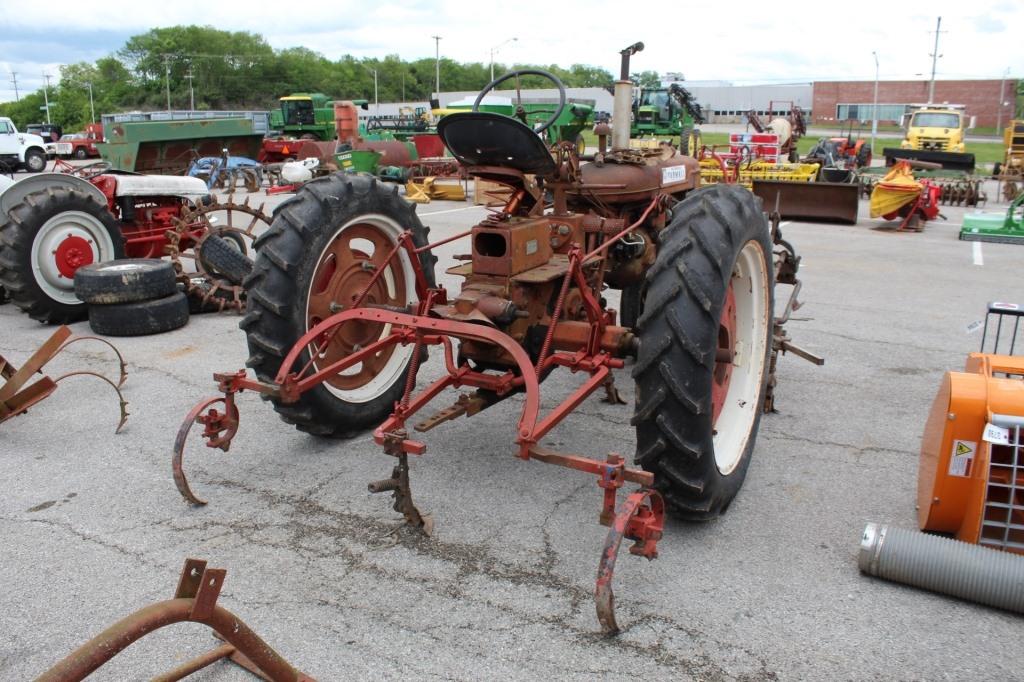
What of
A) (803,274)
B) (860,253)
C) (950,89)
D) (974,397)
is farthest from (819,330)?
(950,89)

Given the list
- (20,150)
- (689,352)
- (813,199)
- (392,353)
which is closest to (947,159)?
(813,199)

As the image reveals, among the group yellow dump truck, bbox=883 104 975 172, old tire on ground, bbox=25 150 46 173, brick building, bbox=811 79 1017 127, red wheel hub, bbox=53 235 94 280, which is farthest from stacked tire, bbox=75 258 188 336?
brick building, bbox=811 79 1017 127

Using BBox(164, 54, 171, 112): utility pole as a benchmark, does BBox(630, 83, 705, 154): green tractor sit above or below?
below

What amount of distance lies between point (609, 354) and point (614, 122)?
239cm

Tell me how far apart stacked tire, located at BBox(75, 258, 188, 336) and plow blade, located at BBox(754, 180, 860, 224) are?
10719 millimetres

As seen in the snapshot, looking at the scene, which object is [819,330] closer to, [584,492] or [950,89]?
[584,492]

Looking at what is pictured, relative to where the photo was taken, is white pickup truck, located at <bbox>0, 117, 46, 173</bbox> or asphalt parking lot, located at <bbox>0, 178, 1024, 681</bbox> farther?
white pickup truck, located at <bbox>0, 117, 46, 173</bbox>

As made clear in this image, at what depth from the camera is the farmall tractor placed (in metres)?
3.15

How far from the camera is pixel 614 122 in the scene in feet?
18.0

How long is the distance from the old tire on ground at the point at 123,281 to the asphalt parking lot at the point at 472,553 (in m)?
1.38

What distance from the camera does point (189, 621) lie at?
2.20 m

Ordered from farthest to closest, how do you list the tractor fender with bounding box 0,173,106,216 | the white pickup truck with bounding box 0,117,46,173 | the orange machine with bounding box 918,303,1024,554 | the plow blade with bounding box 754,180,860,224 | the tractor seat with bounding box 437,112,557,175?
the white pickup truck with bounding box 0,117,46,173 → the plow blade with bounding box 754,180,860,224 → the tractor fender with bounding box 0,173,106,216 → the tractor seat with bounding box 437,112,557,175 → the orange machine with bounding box 918,303,1024,554

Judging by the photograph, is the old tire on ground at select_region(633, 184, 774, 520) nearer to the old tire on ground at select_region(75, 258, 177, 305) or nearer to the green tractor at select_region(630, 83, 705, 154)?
the old tire on ground at select_region(75, 258, 177, 305)

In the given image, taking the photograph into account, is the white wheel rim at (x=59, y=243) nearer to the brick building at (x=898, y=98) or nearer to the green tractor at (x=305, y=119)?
the green tractor at (x=305, y=119)
